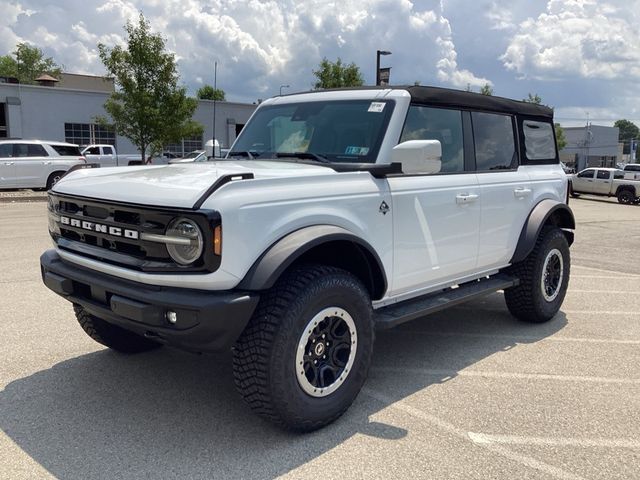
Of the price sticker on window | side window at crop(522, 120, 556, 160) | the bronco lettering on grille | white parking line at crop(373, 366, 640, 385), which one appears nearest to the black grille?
the bronco lettering on grille

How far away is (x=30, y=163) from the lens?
59.6 ft

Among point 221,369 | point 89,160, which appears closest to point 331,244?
point 221,369

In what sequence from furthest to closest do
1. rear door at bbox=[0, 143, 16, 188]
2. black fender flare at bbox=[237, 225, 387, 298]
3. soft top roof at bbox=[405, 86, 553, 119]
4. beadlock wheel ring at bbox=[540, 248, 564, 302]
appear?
1. rear door at bbox=[0, 143, 16, 188]
2. beadlock wheel ring at bbox=[540, 248, 564, 302]
3. soft top roof at bbox=[405, 86, 553, 119]
4. black fender flare at bbox=[237, 225, 387, 298]

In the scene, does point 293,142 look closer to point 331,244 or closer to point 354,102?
point 354,102

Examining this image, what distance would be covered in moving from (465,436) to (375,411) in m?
0.58

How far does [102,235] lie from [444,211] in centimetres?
233

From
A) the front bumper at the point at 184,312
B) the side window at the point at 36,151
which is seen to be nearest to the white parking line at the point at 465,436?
the front bumper at the point at 184,312

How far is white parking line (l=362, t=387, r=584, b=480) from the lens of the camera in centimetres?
297

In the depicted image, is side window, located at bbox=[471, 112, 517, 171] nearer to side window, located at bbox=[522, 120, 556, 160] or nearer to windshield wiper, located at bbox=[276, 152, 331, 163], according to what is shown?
side window, located at bbox=[522, 120, 556, 160]

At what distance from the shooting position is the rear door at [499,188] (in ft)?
15.5

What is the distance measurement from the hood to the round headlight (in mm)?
104

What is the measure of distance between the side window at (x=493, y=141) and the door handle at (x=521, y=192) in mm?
218

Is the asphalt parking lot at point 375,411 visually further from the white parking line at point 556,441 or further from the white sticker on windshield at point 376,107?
the white sticker on windshield at point 376,107

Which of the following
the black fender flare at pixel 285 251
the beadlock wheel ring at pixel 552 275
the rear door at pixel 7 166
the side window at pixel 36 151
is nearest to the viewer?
the black fender flare at pixel 285 251
